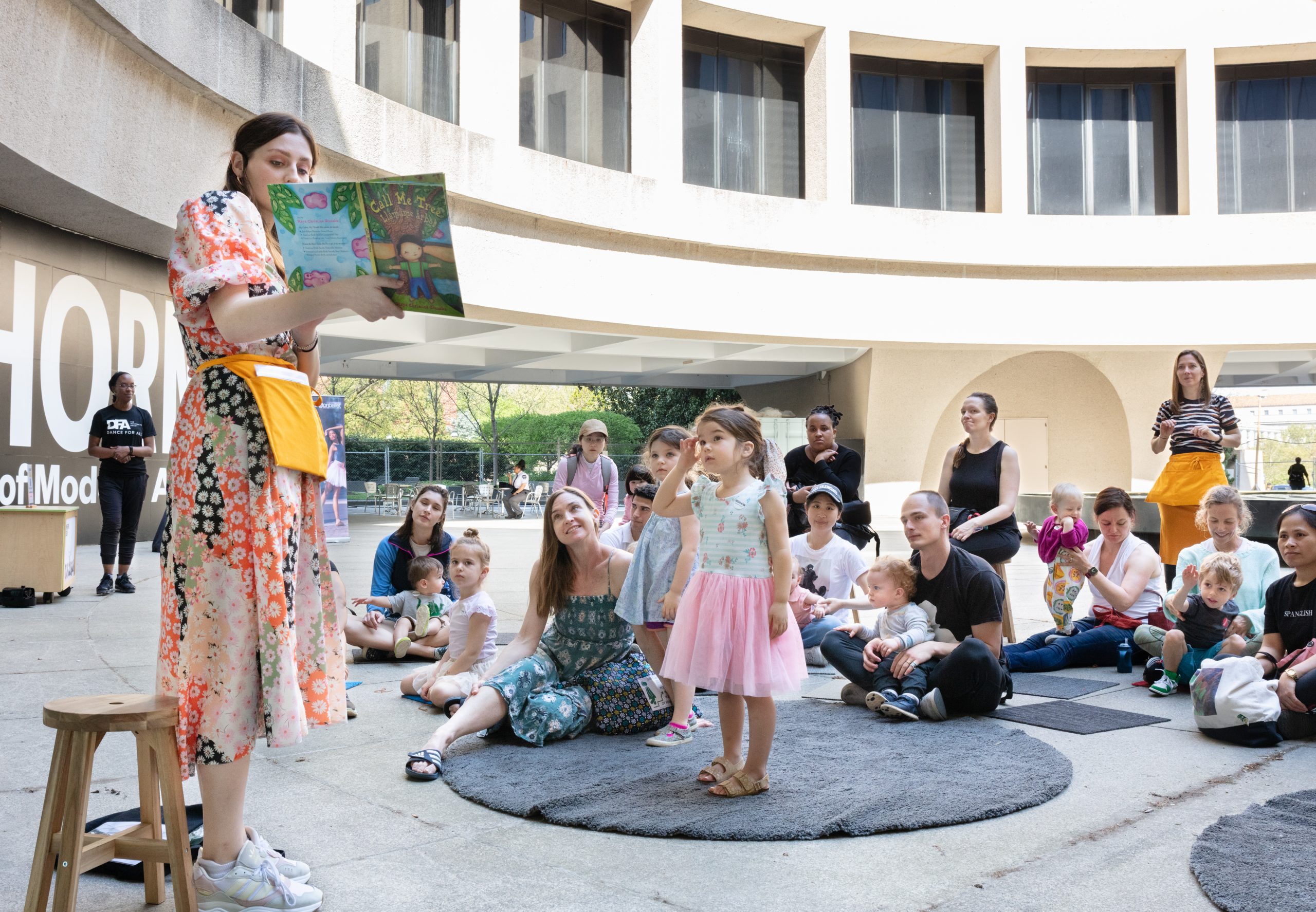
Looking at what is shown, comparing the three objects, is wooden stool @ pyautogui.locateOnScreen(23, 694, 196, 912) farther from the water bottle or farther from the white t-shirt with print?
the water bottle

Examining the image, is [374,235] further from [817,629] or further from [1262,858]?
[817,629]

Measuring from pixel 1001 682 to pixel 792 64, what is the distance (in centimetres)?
1530

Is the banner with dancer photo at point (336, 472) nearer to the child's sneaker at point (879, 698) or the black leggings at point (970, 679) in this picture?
the child's sneaker at point (879, 698)

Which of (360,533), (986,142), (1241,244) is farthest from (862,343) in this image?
(360,533)

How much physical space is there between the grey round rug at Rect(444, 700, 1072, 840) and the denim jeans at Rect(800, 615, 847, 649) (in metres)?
1.67

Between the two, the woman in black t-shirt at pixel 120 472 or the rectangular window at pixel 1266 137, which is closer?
the woman in black t-shirt at pixel 120 472

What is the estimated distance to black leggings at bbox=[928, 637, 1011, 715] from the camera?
5.14 m

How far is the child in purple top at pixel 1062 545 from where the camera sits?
6527 mm

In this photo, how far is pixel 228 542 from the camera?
2496mm

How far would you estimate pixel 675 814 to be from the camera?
3.55 metres

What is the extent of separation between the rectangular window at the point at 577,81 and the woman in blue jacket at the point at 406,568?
983 cm

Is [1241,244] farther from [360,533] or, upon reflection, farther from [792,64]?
[360,533]

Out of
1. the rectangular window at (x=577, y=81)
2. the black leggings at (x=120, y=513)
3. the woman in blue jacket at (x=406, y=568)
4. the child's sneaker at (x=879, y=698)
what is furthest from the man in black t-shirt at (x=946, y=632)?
the rectangular window at (x=577, y=81)

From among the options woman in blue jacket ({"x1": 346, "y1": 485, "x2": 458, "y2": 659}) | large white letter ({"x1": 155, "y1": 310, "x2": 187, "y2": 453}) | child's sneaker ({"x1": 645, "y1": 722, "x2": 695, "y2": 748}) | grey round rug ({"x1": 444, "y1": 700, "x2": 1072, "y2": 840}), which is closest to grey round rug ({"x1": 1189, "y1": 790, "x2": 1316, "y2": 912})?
grey round rug ({"x1": 444, "y1": 700, "x2": 1072, "y2": 840})
